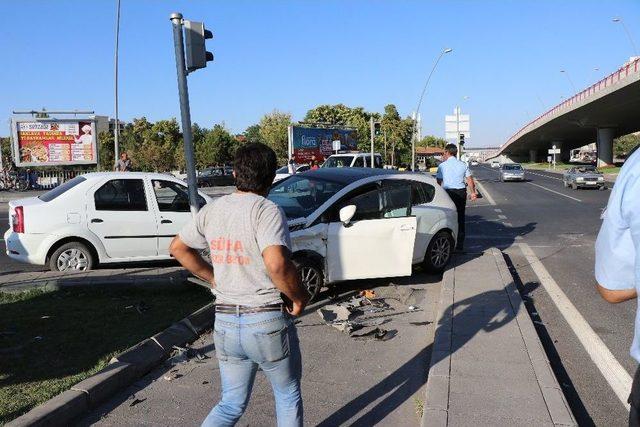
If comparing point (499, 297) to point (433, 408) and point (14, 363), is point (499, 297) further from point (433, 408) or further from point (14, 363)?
point (14, 363)

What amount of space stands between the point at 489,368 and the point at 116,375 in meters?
2.86

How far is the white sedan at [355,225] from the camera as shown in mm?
6562

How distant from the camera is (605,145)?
197ft

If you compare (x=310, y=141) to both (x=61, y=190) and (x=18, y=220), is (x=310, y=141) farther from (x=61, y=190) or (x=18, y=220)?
(x=18, y=220)

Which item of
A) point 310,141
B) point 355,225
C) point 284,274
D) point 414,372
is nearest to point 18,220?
point 355,225

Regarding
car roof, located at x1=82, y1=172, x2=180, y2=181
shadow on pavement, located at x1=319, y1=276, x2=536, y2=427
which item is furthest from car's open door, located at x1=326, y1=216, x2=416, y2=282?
car roof, located at x1=82, y1=172, x2=180, y2=181

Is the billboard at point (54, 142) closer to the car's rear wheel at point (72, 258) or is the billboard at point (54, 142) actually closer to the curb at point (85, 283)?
the car's rear wheel at point (72, 258)

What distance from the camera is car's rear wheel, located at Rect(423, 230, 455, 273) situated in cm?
814

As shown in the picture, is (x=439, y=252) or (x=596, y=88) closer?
(x=439, y=252)

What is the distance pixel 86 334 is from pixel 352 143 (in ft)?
146

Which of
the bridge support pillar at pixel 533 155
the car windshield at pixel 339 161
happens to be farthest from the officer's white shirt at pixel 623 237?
the bridge support pillar at pixel 533 155

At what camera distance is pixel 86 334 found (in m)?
5.17

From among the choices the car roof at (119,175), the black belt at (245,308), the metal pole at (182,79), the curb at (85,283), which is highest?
the metal pole at (182,79)

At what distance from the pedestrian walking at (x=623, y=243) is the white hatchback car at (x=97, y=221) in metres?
7.09
